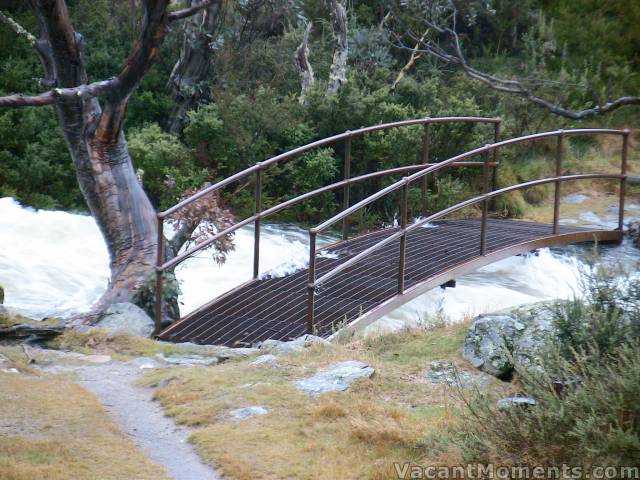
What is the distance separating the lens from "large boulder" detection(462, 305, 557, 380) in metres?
5.93

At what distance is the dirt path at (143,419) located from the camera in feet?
15.9

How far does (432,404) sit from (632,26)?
1803 cm

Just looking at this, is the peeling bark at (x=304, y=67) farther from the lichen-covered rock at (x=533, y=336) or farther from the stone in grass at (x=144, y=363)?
the lichen-covered rock at (x=533, y=336)

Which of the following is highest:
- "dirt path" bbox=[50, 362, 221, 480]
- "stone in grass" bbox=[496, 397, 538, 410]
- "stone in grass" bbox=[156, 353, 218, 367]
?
"stone in grass" bbox=[496, 397, 538, 410]

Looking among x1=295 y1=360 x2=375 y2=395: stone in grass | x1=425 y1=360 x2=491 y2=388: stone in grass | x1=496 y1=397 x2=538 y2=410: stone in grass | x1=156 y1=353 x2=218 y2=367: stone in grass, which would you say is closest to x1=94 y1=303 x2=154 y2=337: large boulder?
x1=156 y1=353 x2=218 y2=367: stone in grass

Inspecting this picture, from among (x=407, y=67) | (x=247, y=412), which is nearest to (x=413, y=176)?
(x=247, y=412)

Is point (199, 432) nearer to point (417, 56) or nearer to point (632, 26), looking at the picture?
point (417, 56)

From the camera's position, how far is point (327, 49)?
19297 mm

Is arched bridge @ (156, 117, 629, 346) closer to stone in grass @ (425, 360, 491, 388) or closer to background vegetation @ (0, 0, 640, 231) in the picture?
stone in grass @ (425, 360, 491, 388)

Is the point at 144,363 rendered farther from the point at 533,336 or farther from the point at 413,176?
the point at 413,176

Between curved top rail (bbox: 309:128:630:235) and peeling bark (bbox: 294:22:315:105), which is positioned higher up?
peeling bark (bbox: 294:22:315:105)

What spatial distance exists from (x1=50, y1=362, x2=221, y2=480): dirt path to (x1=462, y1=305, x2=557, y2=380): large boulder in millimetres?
2050

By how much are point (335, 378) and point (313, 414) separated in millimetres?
572

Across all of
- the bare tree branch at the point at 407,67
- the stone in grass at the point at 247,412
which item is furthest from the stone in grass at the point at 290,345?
the bare tree branch at the point at 407,67
